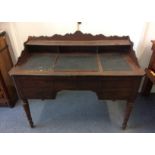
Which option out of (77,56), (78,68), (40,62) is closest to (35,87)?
(40,62)

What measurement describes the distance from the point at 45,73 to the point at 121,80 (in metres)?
0.56

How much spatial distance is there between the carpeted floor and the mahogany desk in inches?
5.7

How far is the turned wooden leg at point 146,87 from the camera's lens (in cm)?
187

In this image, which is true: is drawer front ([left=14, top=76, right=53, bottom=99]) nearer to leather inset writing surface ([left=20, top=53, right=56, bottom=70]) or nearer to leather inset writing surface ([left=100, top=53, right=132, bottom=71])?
leather inset writing surface ([left=20, top=53, right=56, bottom=70])

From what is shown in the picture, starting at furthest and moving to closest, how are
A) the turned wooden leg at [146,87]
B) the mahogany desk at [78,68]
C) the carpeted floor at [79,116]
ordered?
the turned wooden leg at [146,87] < the carpeted floor at [79,116] < the mahogany desk at [78,68]

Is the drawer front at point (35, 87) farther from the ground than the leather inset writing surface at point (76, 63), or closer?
closer

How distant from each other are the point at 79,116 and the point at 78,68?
68 centimetres

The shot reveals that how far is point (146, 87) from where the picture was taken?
191 cm

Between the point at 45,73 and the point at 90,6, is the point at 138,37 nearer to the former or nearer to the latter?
the point at 45,73

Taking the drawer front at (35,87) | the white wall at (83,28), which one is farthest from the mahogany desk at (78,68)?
the white wall at (83,28)

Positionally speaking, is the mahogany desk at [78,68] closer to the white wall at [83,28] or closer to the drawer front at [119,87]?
the drawer front at [119,87]

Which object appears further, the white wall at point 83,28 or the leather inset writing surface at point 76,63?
the white wall at point 83,28

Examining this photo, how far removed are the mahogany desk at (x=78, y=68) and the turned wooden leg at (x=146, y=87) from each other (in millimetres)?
604
